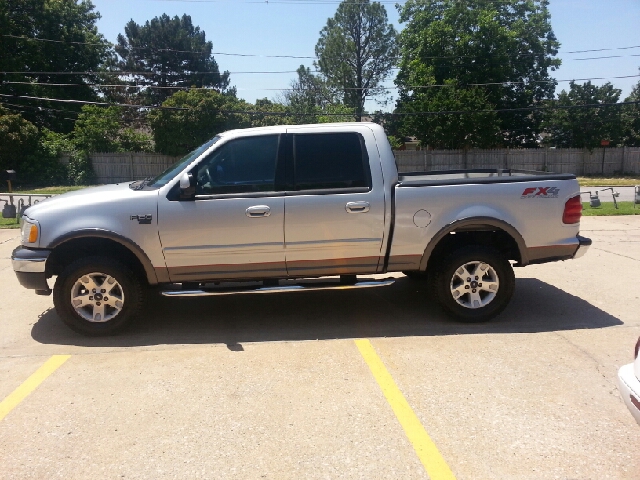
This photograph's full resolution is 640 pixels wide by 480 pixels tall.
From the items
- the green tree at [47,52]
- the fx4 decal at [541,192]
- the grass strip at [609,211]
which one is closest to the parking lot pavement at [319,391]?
the fx4 decal at [541,192]

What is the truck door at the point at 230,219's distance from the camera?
5.64 meters

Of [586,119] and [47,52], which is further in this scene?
[586,119]

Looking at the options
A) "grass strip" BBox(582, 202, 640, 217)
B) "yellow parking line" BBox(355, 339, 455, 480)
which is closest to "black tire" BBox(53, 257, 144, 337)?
"yellow parking line" BBox(355, 339, 455, 480)

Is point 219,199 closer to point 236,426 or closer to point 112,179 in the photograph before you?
point 236,426

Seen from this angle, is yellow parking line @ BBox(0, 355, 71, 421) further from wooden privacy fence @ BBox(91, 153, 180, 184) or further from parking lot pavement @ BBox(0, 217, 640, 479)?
wooden privacy fence @ BBox(91, 153, 180, 184)

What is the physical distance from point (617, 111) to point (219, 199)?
47.2 meters

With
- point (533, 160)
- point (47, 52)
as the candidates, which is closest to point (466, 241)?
point (533, 160)

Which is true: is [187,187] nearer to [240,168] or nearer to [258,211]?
[240,168]

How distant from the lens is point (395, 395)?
4461mm

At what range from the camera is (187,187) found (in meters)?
5.52

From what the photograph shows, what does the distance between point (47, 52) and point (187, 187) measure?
44.5 metres

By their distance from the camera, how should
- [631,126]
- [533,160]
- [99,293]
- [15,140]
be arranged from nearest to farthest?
[99,293] < [15,140] < [533,160] < [631,126]

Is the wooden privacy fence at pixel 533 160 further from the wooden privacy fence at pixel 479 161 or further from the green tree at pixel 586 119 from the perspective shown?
the green tree at pixel 586 119

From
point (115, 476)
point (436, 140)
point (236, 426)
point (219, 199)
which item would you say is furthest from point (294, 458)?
point (436, 140)
